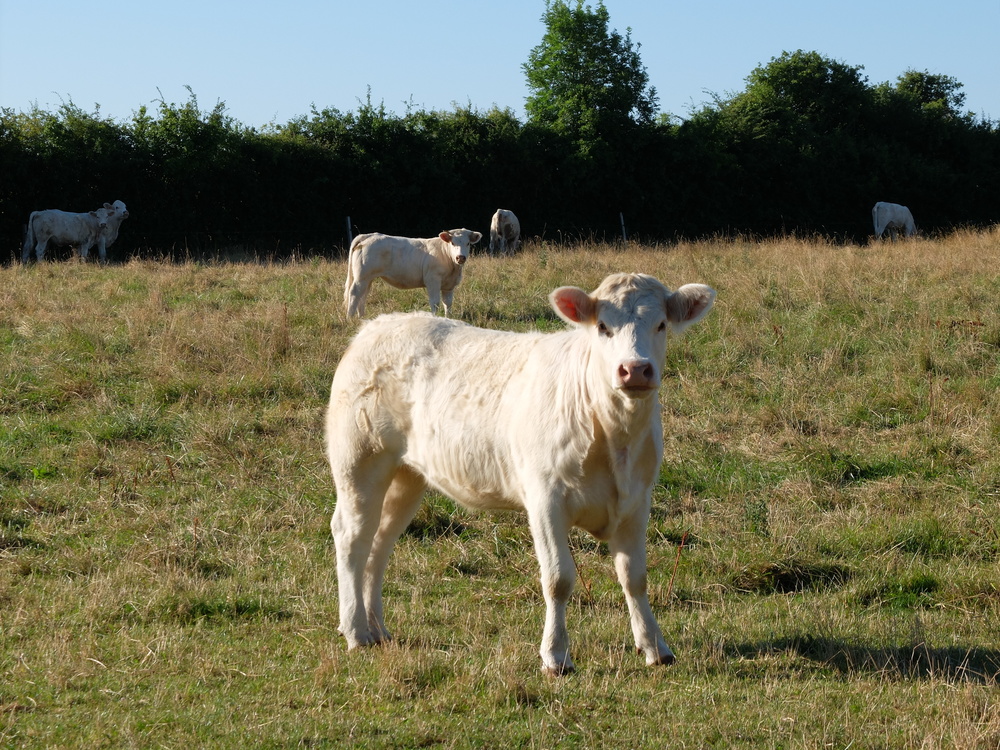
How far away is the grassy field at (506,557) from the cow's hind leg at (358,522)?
0.97ft

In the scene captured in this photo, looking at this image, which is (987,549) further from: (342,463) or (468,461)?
(342,463)

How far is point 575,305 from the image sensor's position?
4.69 meters

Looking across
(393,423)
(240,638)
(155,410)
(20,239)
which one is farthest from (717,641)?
(20,239)

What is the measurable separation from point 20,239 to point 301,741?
77.3 ft

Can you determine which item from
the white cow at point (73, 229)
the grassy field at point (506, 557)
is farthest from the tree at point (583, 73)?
the grassy field at point (506, 557)

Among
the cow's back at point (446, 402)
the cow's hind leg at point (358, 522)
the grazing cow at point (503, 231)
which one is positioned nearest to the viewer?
the cow's back at point (446, 402)

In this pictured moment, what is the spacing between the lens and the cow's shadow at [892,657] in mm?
4723

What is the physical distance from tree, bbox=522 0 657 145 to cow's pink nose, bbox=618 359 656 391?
101 ft

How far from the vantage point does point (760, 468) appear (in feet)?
26.2

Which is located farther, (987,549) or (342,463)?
(987,549)

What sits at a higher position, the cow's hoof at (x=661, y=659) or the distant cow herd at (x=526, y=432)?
the distant cow herd at (x=526, y=432)

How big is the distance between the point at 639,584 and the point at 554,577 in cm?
47

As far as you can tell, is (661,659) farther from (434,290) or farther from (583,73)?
(583,73)

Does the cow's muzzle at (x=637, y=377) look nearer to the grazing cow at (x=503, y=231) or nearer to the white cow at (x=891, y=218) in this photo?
the grazing cow at (x=503, y=231)
